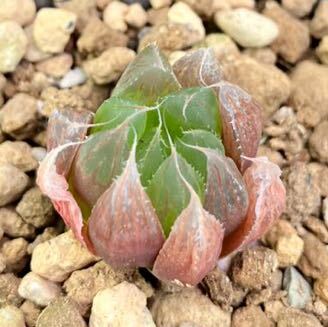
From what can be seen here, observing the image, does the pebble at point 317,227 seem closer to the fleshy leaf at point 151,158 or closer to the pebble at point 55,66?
the fleshy leaf at point 151,158

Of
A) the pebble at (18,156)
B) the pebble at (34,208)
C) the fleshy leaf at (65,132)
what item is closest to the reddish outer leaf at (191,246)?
the fleshy leaf at (65,132)

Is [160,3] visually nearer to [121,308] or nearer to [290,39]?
[290,39]

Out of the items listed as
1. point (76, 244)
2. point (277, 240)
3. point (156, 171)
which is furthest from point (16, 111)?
point (277, 240)

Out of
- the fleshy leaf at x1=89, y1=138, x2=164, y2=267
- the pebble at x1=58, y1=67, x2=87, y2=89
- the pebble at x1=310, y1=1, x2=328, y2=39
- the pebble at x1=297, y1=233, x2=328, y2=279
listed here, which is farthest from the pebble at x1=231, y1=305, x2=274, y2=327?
the pebble at x1=310, y1=1, x2=328, y2=39

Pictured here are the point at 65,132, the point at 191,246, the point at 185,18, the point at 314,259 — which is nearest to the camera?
the point at 191,246

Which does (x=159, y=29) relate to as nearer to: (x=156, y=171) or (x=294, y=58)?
(x=294, y=58)

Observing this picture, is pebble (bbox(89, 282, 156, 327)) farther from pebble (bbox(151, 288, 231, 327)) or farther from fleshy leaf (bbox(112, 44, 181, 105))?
fleshy leaf (bbox(112, 44, 181, 105))

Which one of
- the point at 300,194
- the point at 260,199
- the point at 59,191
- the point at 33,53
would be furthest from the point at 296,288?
the point at 33,53
